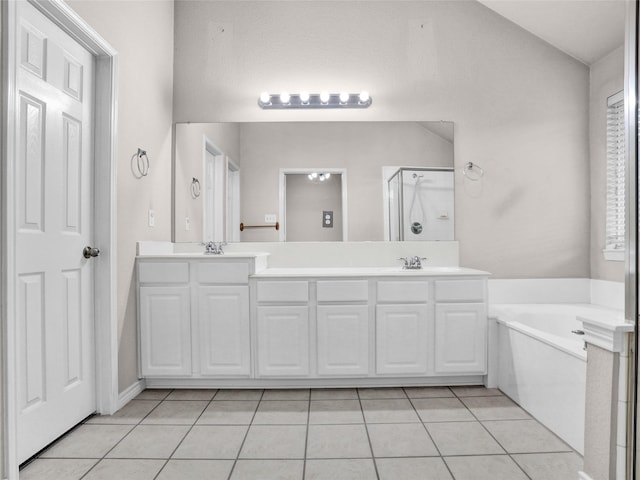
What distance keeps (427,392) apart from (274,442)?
42.3 inches

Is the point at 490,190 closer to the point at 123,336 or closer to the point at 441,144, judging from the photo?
the point at 441,144

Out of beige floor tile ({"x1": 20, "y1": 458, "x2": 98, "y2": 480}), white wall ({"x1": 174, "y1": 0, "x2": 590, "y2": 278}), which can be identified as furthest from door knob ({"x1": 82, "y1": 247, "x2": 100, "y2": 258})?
white wall ({"x1": 174, "y1": 0, "x2": 590, "y2": 278})

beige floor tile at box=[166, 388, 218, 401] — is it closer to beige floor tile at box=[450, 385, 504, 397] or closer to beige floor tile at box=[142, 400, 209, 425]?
beige floor tile at box=[142, 400, 209, 425]

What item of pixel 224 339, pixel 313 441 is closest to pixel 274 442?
pixel 313 441

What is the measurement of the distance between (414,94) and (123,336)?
8.65 ft

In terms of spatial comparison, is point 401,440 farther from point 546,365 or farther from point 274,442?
point 546,365

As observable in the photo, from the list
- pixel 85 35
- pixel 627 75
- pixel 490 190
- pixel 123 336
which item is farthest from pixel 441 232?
pixel 85 35

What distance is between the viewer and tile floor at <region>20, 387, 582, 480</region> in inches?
63.6

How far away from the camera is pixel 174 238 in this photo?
297 centimetres

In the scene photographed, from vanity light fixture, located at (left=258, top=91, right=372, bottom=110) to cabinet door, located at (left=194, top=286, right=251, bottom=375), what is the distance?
1550 millimetres

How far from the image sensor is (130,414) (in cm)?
217

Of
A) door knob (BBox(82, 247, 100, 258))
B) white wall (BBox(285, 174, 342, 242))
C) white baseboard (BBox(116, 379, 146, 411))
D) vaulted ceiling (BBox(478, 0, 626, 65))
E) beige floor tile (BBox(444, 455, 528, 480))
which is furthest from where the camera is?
white wall (BBox(285, 174, 342, 242))

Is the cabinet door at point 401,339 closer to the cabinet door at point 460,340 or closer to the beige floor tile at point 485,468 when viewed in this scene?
the cabinet door at point 460,340

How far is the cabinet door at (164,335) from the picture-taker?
8.08 feet
